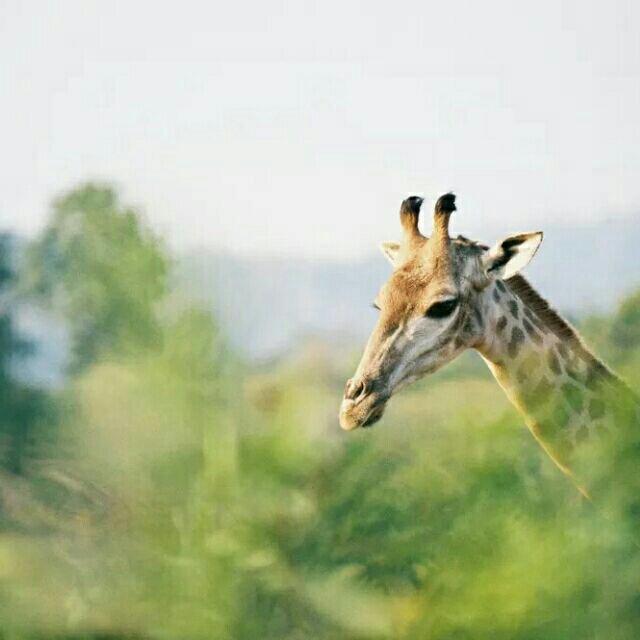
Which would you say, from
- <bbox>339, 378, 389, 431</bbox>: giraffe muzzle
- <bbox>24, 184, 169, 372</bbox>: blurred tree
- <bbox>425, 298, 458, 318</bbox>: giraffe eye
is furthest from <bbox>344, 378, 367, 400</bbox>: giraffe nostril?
<bbox>24, 184, 169, 372</bbox>: blurred tree

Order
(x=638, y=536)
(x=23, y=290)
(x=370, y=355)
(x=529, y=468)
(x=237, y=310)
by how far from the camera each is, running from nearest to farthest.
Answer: (x=370, y=355), (x=638, y=536), (x=529, y=468), (x=237, y=310), (x=23, y=290)

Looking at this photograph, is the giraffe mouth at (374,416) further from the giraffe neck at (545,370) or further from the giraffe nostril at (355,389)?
the giraffe neck at (545,370)

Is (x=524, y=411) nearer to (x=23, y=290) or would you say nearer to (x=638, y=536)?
(x=638, y=536)

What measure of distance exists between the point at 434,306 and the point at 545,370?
298 millimetres

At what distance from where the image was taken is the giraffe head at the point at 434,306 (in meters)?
3.11

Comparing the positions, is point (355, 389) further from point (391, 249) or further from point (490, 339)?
point (391, 249)

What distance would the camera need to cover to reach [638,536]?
3314 millimetres

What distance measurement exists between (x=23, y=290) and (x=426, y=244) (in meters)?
1.46

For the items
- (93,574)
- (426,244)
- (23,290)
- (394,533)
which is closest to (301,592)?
(394,533)

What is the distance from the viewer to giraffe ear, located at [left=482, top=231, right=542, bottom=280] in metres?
3.13

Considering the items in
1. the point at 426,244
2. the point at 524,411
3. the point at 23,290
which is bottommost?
the point at 524,411

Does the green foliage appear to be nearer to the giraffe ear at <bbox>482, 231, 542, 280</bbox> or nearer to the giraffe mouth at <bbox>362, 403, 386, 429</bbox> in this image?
the giraffe ear at <bbox>482, 231, 542, 280</bbox>

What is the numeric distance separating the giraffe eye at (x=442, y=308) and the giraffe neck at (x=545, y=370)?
0.08 m

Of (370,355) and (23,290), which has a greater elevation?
(23,290)
